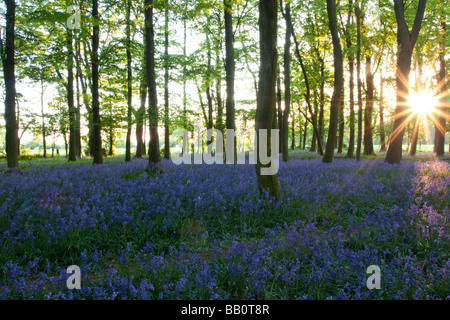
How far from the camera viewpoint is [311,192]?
6.50m

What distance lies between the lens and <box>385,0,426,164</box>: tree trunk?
1234 cm

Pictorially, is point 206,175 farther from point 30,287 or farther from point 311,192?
point 30,287

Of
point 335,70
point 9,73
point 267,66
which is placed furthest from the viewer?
point 335,70

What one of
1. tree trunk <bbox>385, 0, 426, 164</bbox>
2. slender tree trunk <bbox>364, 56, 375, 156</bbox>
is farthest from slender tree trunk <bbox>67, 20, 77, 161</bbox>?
slender tree trunk <bbox>364, 56, 375, 156</bbox>

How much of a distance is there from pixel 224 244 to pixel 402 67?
12.9 m

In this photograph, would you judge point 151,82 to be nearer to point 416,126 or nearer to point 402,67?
point 402,67

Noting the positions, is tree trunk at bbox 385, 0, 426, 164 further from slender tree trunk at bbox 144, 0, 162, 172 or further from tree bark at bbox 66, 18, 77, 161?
tree bark at bbox 66, 18, 77, 161

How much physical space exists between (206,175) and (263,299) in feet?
20.8

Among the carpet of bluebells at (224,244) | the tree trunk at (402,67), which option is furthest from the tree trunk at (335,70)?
the carpet of bluebells at (224,244)

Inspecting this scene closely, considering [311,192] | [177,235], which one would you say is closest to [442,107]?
[311,192]

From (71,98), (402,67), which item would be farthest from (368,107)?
(71,98)

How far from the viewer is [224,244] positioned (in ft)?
13.9

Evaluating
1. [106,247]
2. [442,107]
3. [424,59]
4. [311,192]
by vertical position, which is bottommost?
[106,247]
